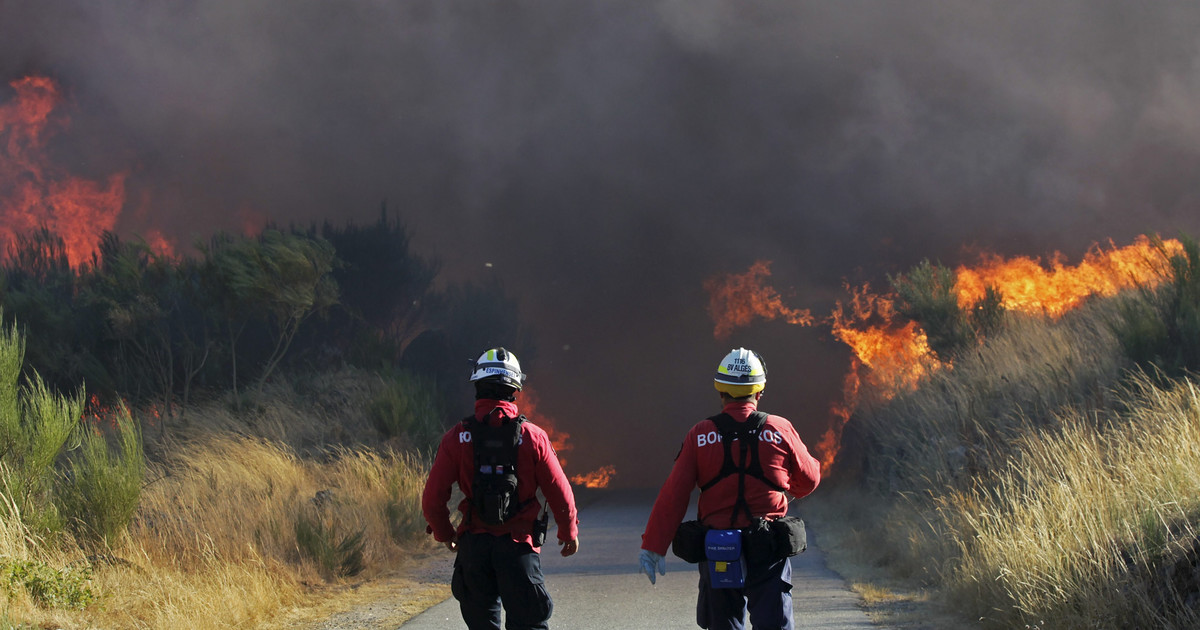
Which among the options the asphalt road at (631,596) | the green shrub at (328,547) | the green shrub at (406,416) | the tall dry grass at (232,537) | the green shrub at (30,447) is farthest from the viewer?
the green shrub at (406,416)

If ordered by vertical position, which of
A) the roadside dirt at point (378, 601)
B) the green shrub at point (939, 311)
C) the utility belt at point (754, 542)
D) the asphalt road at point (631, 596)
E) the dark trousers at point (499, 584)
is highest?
the green shrub at point (939, 311)

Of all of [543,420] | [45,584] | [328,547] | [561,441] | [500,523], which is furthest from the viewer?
[543,420]

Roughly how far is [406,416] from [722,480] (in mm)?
14440

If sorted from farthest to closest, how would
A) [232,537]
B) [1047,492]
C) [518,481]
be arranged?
[232,537] < [1047,492] < [518,481]

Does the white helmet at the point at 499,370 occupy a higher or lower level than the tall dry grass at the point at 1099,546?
higher

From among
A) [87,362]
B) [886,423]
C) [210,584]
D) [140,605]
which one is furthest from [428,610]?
[87,362]

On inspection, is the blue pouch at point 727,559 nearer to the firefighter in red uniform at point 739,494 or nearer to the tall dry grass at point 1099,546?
the firefighter in red uniform at point 739,494

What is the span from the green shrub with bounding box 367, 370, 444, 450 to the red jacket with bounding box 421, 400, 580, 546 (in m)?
12.7

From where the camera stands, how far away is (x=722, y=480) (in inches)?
175

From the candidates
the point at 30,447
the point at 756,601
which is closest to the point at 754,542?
the point at 756,601

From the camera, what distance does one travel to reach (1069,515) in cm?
621

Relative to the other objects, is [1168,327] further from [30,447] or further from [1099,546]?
[30,447]

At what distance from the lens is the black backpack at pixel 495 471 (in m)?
4.66

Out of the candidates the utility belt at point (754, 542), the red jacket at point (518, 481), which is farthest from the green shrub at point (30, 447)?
the utility belt at point (754, 542)
